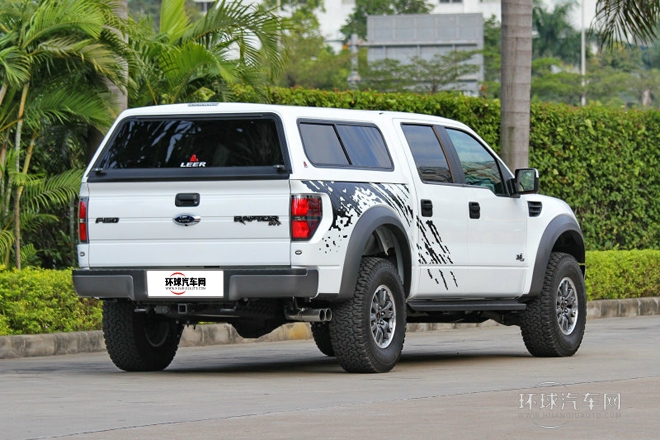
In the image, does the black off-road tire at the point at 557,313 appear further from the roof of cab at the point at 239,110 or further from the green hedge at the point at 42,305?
the green hedge at the point at 42,305

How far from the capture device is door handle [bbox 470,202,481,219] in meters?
11.9

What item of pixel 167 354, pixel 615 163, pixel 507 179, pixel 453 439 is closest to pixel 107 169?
pixel 167 354

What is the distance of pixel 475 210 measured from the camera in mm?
11930

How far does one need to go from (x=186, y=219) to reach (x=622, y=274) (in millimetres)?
11461

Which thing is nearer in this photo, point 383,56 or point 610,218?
point 610,218

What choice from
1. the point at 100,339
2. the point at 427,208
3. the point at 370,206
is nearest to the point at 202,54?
the point at 100,339

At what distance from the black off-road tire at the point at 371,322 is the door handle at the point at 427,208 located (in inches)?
24.9

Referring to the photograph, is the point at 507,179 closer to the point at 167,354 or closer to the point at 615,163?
the point at 167,354

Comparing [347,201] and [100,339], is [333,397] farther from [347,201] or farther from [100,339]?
[100,339]

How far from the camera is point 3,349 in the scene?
12.8 metres

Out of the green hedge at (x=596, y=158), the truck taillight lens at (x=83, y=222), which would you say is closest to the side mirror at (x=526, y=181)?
the truck taillight lens at (x=83, y=222)

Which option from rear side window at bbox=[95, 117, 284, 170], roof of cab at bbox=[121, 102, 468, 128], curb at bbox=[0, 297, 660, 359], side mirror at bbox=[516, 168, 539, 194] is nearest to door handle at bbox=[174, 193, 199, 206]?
rear side window at bbox=[95, 117, 284, 170]

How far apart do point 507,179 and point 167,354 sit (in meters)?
3.24

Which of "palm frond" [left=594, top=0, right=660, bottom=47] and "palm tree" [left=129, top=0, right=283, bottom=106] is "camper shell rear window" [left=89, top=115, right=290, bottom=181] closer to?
"palm tree" [left=129, top=0, right=283, bottom=106]
